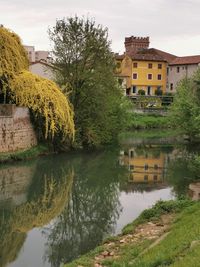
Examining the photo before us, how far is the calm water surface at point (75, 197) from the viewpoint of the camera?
15289 mm

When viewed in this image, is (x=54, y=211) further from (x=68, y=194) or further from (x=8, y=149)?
(x=8, y=149)

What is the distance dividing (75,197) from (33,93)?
43.9 ft

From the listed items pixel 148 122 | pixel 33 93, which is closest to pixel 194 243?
pixel 33 93

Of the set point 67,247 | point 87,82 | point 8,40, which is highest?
point 8,40

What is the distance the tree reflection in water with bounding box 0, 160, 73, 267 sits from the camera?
15.4 m

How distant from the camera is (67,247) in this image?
15.2 meters

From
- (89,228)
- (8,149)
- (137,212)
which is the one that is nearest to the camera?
(89,228)

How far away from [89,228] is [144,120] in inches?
1819

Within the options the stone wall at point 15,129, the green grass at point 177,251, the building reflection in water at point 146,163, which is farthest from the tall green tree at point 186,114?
the green grass at point 177,251

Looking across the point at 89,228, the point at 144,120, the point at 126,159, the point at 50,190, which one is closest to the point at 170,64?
the point at 144,120

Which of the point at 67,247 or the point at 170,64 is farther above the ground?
the point at 170,64

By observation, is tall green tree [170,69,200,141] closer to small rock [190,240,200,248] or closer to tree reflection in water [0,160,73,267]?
tree reflection in water [0,160,73,267]

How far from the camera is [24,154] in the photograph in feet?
105

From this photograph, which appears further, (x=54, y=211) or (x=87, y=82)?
(x=87, y=82)
